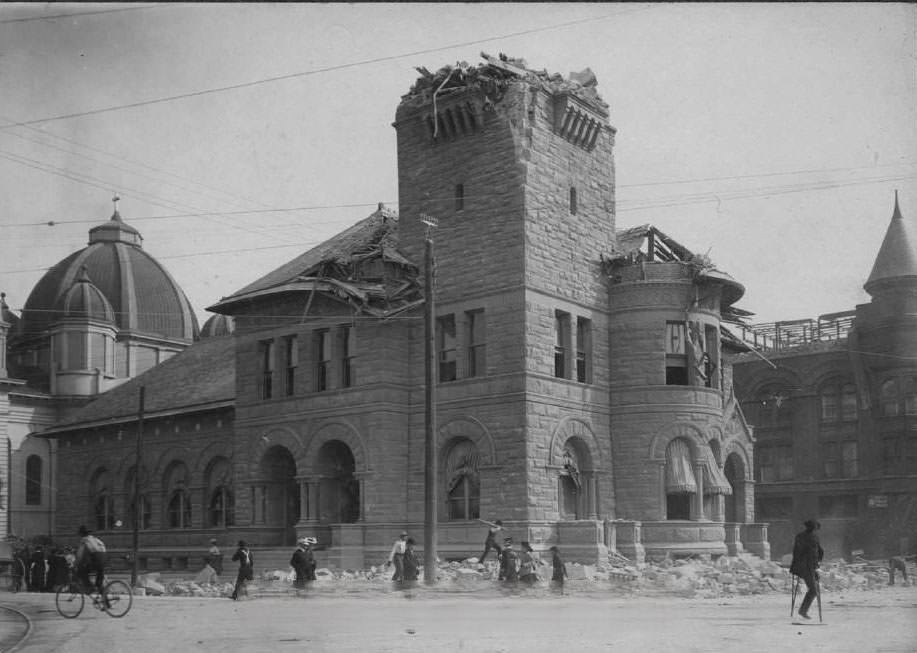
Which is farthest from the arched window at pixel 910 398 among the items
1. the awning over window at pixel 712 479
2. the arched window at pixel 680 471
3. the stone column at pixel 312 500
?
the stone column at pixel 312 500

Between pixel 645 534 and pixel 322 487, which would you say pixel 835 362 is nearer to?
pixel 645 534

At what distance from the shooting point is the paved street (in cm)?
1738

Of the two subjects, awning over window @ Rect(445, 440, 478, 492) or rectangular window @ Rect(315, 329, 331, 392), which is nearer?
awning over window @ Rect(445, 440, 478, 492)

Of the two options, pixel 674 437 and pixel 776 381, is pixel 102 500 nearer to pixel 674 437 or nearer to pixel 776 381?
pixel 674 437

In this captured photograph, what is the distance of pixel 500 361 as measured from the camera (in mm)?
34719

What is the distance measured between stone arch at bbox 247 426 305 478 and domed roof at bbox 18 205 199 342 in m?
40.7

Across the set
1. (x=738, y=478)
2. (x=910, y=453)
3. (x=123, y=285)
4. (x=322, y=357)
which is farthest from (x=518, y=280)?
(x=123, y=285)

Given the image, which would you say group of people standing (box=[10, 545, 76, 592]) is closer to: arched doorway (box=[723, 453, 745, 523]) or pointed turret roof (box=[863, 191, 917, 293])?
arched doorway (box=[723, 453, 745, 523])

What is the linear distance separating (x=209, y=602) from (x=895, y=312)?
1628 inches

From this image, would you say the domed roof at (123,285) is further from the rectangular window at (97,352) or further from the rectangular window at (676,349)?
the rectangular window at (676,349)

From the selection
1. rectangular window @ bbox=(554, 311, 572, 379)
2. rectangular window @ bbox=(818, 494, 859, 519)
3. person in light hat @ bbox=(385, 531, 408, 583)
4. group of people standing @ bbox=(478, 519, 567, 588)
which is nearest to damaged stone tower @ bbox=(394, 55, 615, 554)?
rectangular window @ bbox=(554, 311, 572, 379)

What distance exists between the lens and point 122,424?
171 feet

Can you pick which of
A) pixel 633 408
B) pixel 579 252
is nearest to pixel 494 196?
pixel 579 252

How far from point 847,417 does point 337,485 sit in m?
32.9
